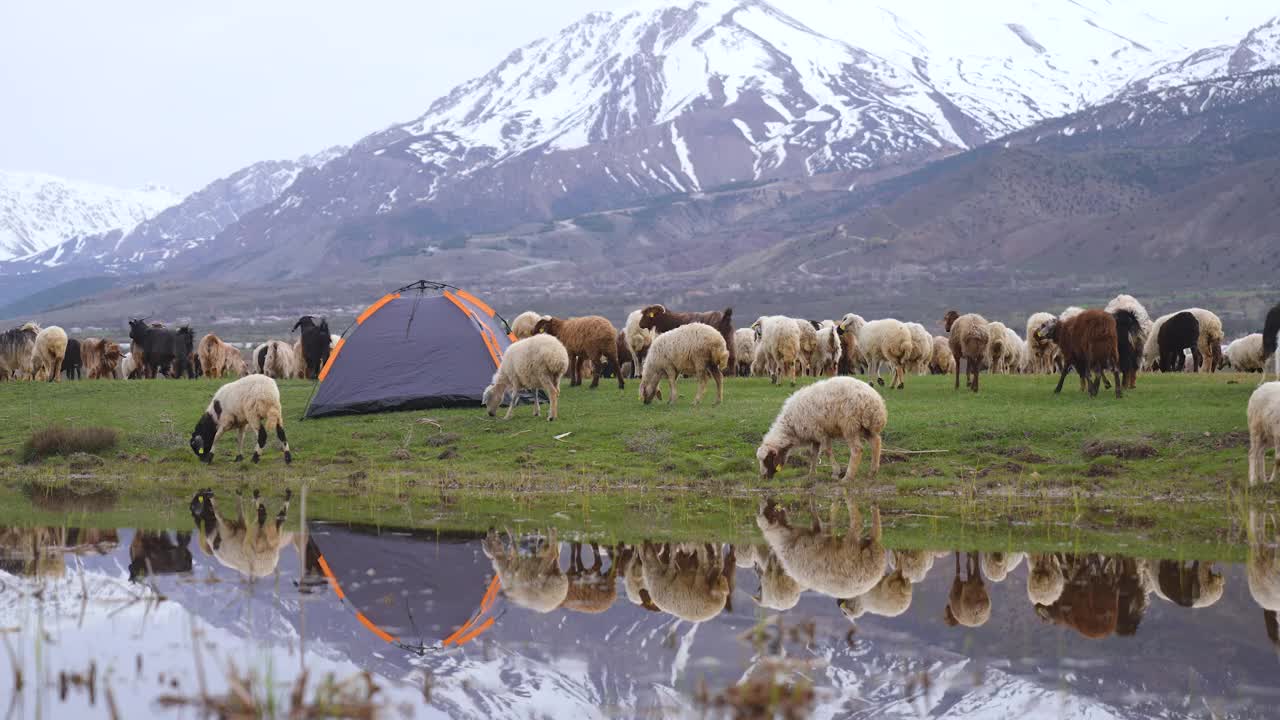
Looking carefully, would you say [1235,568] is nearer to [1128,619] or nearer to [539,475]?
[1128,619]

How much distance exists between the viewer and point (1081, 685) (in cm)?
901

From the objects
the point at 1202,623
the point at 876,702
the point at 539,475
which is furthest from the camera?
the point at 539,475

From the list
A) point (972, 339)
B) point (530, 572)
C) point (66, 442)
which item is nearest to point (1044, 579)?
point (530, 572)

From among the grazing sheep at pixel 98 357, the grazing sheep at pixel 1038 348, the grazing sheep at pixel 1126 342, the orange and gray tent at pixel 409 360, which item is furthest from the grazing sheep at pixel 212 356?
the grazing sheep at pixel 1126 342

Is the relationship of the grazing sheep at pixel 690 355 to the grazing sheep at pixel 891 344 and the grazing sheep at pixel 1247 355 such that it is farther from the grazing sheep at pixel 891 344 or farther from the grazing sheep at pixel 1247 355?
the grazing sheep at pixel 1247 355

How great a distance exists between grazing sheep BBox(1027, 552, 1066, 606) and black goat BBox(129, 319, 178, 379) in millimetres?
32797

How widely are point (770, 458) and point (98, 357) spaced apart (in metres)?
32.9

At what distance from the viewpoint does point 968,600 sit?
1150cm

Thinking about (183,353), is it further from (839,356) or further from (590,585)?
(590,585)

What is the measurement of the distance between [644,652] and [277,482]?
43.7 feet

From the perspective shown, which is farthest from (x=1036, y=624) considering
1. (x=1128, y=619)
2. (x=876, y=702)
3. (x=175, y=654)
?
(x=175, y=654)

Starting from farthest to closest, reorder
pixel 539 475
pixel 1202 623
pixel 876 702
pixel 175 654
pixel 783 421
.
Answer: pixel 539 475 → pixel 783 421 → pixel 1202 623 → pixel 175 654 → pixel 876 702

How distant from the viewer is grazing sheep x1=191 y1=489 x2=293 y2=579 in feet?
43.4

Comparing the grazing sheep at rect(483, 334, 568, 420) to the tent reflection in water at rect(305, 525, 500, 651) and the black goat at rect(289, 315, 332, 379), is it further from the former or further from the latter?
the black goat at rect(289, 315, 332, 379)
